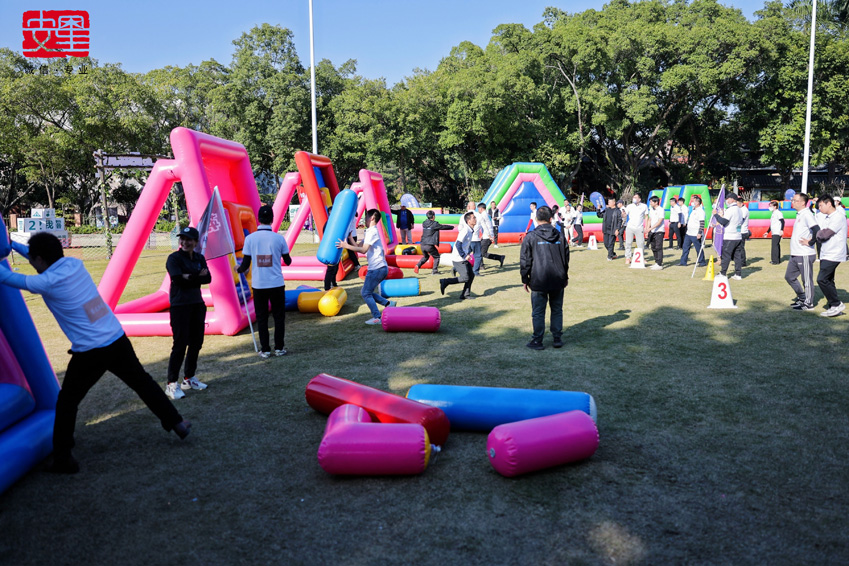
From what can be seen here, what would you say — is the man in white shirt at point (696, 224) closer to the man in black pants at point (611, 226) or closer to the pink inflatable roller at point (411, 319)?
the man in black pants at point (611, 226)

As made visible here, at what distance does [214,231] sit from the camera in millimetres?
7406

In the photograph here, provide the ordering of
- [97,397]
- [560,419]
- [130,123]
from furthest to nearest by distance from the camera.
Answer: [130,123] < [97,397] < [560,419]

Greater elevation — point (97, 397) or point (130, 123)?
point (130, 123)

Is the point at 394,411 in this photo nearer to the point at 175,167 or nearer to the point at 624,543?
the point at 624,543

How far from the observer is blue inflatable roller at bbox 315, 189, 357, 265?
10758 millimetres

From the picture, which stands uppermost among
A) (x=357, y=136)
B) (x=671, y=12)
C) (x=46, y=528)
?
(x=671, y=12)

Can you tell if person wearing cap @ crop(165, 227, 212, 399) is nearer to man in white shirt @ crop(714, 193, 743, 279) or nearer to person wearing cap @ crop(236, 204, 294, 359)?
person wearing cap @ crop(236, 204, 294, 359)

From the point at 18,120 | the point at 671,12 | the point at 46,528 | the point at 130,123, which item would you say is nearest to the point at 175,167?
the point at 46,528

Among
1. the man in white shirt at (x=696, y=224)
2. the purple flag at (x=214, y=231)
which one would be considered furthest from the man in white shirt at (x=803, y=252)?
the purple flag at (x=214, y=231)

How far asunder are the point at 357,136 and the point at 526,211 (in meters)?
17.4

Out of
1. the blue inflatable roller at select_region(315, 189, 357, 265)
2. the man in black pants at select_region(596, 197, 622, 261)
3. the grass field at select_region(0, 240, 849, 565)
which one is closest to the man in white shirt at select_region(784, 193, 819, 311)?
the grass field at select_region(0, 240, 849, 565)

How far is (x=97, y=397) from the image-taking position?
6.23 m

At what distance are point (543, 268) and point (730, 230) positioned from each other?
7.30m

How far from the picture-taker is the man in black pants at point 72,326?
431 cm
